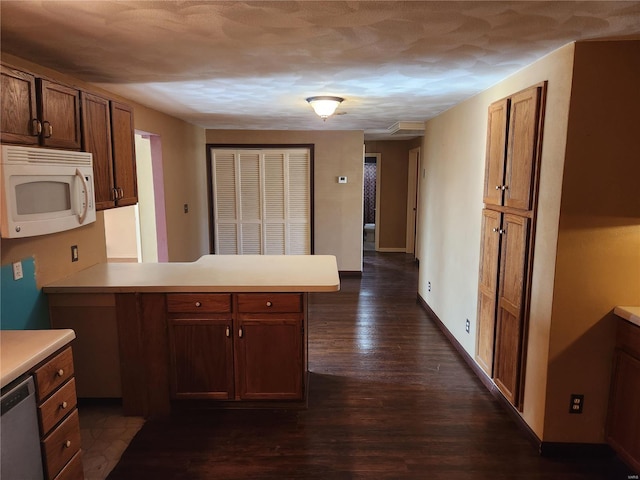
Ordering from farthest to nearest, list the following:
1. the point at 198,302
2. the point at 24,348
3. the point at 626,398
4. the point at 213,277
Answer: the point at 213,277 < the point at 198,302 < the point at 626,398 < the point at 24,348

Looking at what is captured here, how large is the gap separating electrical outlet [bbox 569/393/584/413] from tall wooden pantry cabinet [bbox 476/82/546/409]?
11.8 inches

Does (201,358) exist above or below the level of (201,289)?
below

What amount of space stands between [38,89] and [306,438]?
7.95ft

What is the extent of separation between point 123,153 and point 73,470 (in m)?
2.01

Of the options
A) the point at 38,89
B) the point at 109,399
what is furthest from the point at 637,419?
the point at 38,89

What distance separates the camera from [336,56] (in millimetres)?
2350

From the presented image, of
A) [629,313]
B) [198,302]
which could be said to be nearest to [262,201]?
[198,302]

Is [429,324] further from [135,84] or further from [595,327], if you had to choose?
[135,84]

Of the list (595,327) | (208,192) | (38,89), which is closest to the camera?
(38,89)

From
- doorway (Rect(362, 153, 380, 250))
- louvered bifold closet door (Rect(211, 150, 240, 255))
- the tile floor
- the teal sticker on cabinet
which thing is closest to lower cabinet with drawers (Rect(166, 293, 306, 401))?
the tile floor

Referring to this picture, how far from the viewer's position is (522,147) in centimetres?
259

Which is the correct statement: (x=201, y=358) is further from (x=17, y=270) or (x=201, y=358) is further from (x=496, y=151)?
(x=496, y=151)

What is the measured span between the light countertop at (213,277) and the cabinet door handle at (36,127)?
96cm

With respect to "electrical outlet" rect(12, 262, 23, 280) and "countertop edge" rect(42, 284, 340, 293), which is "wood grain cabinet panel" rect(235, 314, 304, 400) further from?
"electrical outlet" rect(12, 262, 23, 280)
